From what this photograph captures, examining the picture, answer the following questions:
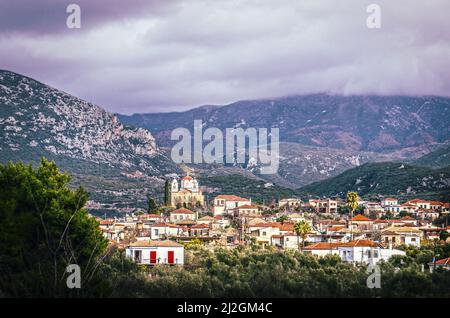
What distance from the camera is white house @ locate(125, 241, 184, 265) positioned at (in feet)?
A: 165

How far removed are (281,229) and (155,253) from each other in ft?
58.9

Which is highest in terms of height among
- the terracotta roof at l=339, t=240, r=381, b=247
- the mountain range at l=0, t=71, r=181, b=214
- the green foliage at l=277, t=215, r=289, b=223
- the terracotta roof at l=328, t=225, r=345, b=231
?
the mountain range at l=0, t=71, r=181, b=214

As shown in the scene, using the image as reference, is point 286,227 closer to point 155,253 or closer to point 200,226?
point 200,226

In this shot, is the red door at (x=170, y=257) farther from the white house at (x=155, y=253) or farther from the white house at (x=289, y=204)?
the white house at (x=289, y=204)

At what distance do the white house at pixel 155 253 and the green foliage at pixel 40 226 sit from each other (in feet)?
26.3

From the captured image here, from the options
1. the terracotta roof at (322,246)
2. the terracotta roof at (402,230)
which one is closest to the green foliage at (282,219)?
the terracotta roof at (402,230)

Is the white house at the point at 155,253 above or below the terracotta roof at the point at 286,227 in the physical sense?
below

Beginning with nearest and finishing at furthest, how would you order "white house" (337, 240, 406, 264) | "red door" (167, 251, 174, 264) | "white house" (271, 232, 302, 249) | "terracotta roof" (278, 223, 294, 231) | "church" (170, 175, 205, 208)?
"red door" (167, 251, 174, 264) < "white house" (337, 240, 406, 264) < "white house" (271, 232, 302, 249) < "terracotta roof" (278, 223, 294, 231) < "church" (170, 175, 205, 208)

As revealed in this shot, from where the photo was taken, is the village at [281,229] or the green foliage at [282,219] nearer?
the village at [281,229]

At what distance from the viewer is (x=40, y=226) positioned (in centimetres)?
3809

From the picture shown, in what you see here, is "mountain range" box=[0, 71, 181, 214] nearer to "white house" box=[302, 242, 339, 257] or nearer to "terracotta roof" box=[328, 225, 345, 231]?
"terracotta roof" box=[328, 225, 345, 231]

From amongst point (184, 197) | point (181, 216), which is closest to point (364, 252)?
point (181, 216)

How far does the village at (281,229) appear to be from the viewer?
53.8 metres

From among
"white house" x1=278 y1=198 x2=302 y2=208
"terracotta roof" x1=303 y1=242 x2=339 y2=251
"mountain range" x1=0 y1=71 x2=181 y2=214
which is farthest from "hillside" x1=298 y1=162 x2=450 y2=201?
"terracotta roof" x1=303 y1=242 x2=339 y2=251
